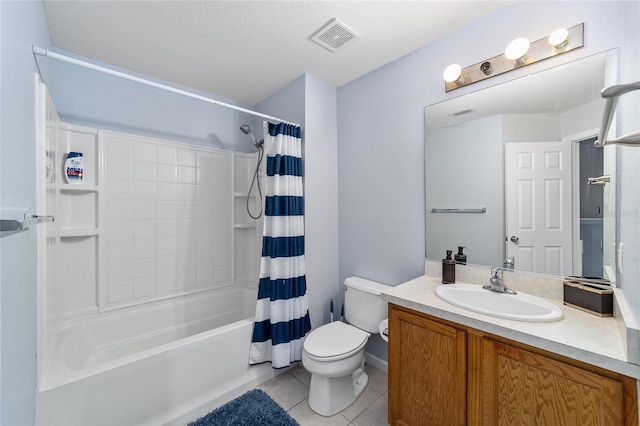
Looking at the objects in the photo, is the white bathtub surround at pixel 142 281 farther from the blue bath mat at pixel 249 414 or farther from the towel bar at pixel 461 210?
the towel bar at pixel 461 210

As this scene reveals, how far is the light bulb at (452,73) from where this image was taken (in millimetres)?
1612

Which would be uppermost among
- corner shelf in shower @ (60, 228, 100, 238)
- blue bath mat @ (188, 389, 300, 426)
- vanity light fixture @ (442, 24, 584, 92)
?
vanity light fixture @ (442, 24, 584, 92)

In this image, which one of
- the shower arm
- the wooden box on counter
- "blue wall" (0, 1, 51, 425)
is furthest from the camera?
the wooden box on counter

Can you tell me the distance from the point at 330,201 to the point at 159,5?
169cm

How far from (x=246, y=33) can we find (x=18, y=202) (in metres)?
1.47

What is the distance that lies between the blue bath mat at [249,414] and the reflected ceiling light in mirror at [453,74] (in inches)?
90.7

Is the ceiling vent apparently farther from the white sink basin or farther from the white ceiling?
the white sink basin

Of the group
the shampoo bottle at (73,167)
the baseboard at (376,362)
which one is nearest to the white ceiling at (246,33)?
the shampoo bottle at (73,167)

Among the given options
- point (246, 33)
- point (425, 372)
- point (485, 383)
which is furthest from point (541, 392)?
point (246, 33)

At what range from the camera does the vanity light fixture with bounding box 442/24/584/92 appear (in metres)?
1.26

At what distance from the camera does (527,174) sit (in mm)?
1384

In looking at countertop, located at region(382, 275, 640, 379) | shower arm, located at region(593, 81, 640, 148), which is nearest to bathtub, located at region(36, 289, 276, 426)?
countertop, located at region(382, 275, 640, 379)

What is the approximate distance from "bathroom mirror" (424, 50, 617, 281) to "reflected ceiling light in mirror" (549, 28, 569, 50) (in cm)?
10

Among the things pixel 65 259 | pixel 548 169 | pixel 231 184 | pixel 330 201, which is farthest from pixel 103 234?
pixel 548 169
